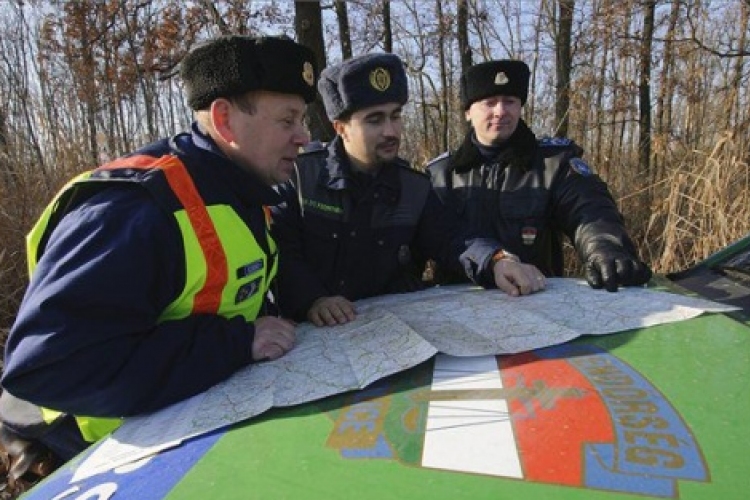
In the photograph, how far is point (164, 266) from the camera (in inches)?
54.6

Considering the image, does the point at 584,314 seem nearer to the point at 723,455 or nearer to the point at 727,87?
the point at 723,455

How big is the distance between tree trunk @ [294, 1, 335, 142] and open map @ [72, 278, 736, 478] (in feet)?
14.9

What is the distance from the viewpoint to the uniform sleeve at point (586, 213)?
2.22m

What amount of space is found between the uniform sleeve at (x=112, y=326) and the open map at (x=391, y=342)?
0.23 ft

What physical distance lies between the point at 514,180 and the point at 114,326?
1.98m

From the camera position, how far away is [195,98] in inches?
67.3

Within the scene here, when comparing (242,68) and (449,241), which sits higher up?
(242,68)

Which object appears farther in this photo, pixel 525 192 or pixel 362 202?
pixel 525 192

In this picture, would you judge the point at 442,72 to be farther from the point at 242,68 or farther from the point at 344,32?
the point at 242,68

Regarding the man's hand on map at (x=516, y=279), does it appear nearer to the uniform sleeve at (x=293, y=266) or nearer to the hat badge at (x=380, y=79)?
the uniform sleeve at (x=293, y=266)

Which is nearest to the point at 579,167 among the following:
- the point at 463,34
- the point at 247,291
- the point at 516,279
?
the point at 516,279

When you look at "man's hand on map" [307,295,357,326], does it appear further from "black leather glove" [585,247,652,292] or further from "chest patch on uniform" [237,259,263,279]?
"black leather glove" [585,247,652,292]

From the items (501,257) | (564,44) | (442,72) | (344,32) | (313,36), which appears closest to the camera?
(501,257)

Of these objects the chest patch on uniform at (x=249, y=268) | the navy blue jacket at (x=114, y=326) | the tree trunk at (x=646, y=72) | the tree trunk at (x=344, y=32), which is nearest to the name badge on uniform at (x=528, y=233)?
the chest patch on uniform at (x=249, y=268)
